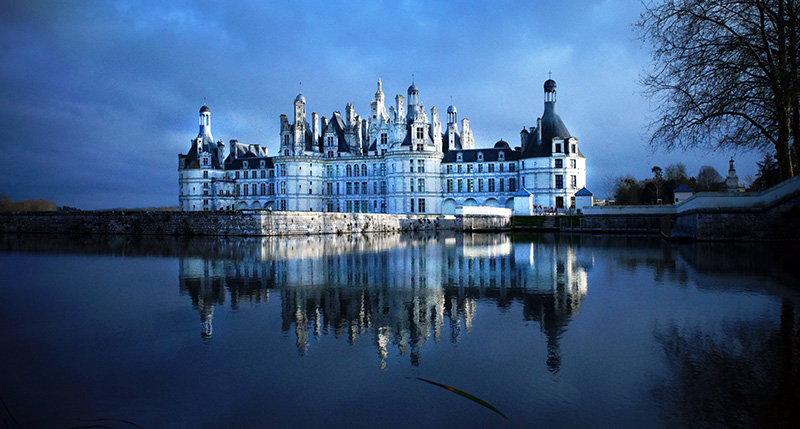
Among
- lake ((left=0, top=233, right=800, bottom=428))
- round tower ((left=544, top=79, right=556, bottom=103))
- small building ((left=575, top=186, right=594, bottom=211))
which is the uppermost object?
round tower ((left=544, top=79, right=556, bottom=103))

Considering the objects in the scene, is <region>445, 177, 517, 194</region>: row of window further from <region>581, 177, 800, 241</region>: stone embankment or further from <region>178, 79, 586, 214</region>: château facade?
<region>581, 177, 800, 241</region>: stone embankment

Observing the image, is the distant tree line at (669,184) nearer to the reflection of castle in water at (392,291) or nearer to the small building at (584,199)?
the small building at (584,199)

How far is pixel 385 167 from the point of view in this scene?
61.6 meters

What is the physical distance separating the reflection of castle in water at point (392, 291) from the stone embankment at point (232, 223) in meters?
17.7

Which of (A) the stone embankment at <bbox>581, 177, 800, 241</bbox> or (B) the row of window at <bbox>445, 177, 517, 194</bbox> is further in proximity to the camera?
(B) the row of window at <bbox>445, 177, 517, 194</bbox>

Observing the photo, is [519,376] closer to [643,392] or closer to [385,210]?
[643,392]

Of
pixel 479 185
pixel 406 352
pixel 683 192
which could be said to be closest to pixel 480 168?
pixel 479 185

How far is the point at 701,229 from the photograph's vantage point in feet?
75.6

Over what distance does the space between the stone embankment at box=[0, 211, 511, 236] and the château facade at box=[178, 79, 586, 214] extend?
1002 centimetres

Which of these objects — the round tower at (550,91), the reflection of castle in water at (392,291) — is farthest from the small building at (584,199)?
the reflection of castle in water at (392,291)

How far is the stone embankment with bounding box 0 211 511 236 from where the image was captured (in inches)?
1350

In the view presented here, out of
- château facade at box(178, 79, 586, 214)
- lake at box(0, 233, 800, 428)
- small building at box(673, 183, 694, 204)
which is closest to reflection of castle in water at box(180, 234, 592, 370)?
lake at box(0, 233, 800, 428)

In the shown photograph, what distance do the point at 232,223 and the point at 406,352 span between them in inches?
1213

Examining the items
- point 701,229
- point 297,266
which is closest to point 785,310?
point 297,266
